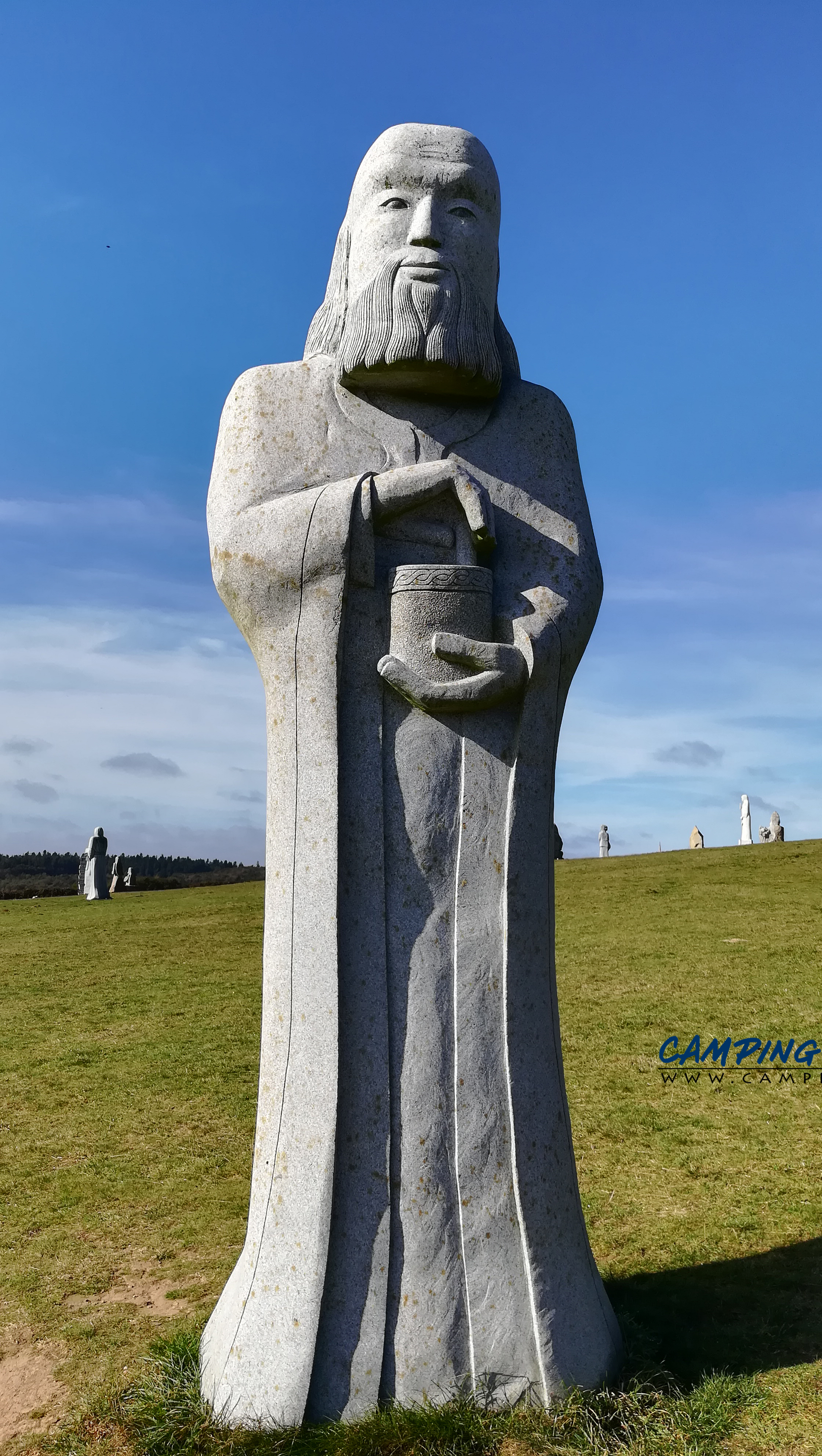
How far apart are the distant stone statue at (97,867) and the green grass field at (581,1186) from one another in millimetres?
8064

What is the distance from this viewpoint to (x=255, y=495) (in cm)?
414

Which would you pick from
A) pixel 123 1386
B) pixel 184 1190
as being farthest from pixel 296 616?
pixel 184 1190

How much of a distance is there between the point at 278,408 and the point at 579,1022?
329 inches

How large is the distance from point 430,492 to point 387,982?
1756 millimetres

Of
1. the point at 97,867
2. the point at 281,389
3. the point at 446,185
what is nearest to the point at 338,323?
the point at 281,389

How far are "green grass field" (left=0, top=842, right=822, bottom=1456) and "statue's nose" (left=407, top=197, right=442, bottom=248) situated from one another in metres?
4.10

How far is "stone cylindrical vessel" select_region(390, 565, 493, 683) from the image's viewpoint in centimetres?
397

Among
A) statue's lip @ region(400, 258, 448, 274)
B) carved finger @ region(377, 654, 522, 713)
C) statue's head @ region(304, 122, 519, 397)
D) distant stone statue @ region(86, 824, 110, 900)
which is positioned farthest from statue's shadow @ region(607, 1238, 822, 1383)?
distant stone statue @ region(86, 824, 110, 900)

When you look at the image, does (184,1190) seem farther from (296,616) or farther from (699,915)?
(699,915)

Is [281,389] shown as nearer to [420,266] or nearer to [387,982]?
[420,266]

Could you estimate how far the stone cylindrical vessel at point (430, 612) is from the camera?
3971 millimetres

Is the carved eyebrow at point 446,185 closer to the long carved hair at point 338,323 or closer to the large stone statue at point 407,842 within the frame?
the large stone statue at point 407,842

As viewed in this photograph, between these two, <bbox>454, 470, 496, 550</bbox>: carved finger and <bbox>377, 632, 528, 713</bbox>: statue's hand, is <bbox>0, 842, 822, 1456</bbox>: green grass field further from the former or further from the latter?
<bbox>454, 470, 496, 550</bbox>: carved finger

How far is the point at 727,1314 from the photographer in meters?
5.05
